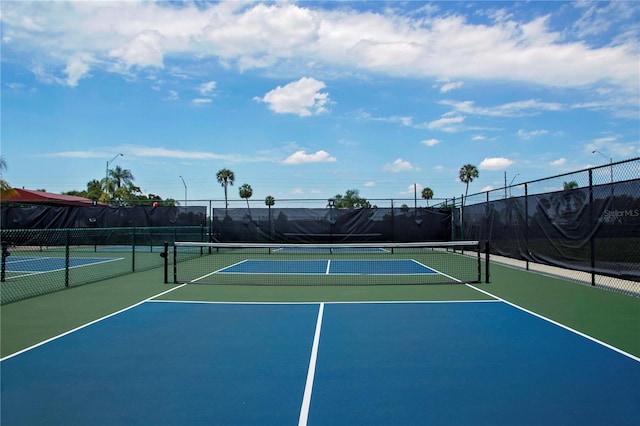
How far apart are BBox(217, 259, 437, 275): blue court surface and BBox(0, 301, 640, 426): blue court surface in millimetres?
6039

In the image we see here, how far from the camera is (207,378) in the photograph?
14.5 feet

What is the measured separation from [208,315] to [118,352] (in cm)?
201

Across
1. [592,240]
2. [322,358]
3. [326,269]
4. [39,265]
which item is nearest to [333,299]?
[322,358]

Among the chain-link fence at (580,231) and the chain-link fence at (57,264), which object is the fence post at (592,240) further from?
the chain-link fence at (57,264)

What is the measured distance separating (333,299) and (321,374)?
4.05 meters

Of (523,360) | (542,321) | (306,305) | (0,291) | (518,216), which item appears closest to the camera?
(523,360)

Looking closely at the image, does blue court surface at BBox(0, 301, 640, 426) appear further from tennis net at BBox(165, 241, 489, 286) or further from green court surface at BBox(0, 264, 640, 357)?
tennis net at BBox(165, 241, 489, 286)

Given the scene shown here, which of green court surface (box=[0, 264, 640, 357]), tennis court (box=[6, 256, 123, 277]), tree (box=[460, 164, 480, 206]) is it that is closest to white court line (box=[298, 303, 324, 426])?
green court surface (box=[0, 264, 640, 357])

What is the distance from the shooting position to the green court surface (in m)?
6.17

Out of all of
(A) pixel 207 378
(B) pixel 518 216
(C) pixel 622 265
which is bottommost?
(A) pixel 207 378

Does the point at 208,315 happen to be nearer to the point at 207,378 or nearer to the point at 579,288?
the point at 207,378

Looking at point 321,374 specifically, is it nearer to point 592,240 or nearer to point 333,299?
point 333,299

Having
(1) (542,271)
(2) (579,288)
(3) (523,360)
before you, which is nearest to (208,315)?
(3) (523,360)

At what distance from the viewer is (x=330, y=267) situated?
14.4 meters
